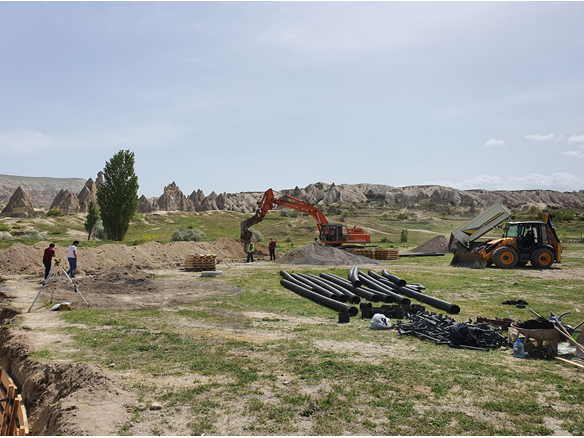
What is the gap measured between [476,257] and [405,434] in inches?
833

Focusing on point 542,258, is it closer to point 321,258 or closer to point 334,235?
point 321,258

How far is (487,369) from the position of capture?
6.71 meters

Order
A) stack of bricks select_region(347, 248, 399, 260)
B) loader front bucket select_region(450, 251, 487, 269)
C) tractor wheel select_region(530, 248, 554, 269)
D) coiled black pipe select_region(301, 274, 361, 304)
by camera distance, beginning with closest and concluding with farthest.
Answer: coiled black pipe select_region(301, 274, 361, 304)
tractor wheel select_region(530, 248, 554, 269)
loader front bucket select_region(450, 251, 487, 269)
stack of bricks select_region(347, 248, 399, 260)

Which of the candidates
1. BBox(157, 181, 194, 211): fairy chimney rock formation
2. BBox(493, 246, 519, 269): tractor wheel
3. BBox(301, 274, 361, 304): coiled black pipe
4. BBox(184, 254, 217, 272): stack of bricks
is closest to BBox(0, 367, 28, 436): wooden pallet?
BBox(301, 274, 361, 304): coiled black pipe

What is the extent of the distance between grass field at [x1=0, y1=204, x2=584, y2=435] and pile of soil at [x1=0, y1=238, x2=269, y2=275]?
1172 centimetres

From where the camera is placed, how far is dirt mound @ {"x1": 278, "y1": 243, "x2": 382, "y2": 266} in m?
25.7

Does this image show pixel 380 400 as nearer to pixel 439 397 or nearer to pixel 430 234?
pixel 439 397

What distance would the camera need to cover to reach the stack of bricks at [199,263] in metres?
22.5

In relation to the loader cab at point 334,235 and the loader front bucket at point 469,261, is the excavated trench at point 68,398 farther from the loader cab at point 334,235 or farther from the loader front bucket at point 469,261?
the loader cab at point 334,235

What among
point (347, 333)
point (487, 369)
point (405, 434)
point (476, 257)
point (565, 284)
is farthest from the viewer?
point (476, 257)

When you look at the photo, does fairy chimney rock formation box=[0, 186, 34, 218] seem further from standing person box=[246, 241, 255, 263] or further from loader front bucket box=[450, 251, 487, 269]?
loader front bucket box=[450, 251, 487, 269]

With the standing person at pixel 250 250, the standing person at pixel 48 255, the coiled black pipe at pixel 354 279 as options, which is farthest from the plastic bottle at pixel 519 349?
the standing person at pixel 250 250

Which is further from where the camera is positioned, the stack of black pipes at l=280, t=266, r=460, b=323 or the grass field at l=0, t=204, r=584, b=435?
the stack of black pipes at l=280, t=266, r=460, b=323

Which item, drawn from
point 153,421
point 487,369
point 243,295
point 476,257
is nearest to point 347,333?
point 487,369
